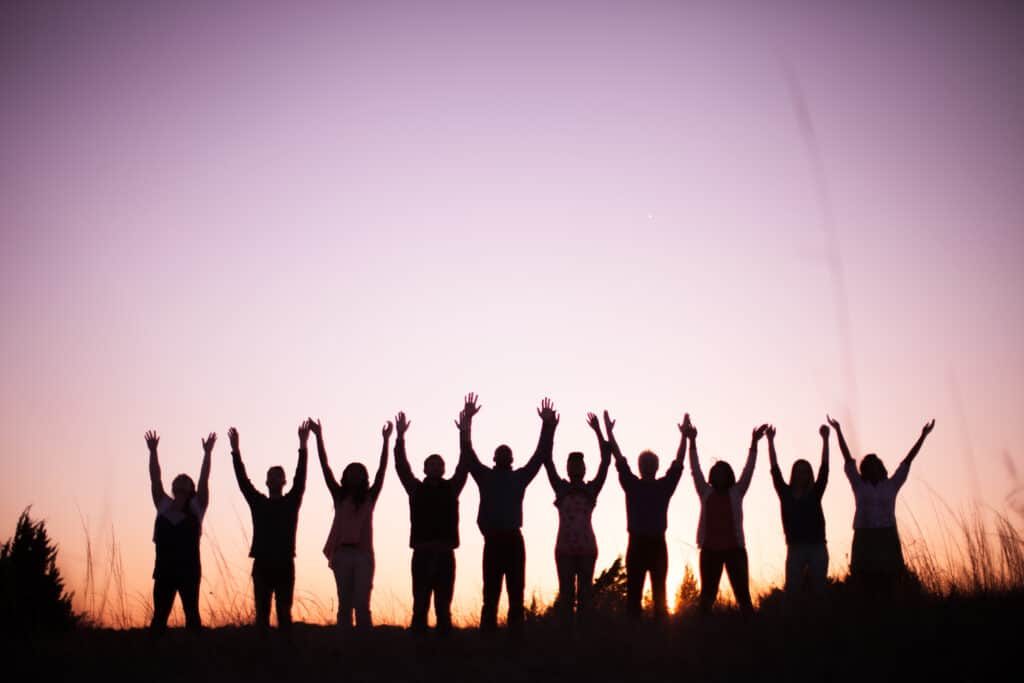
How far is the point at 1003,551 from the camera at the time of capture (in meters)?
14.2

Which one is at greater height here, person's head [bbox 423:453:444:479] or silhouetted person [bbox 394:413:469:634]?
person's head [bbox 423:453:444:479]

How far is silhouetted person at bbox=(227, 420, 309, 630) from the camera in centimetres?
1235

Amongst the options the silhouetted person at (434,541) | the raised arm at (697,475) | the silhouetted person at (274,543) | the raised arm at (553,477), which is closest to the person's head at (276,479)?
the silhouetted person at (274,543)

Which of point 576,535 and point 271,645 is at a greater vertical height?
point 576,535

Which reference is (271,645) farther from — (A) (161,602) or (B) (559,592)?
(B) (559,592)

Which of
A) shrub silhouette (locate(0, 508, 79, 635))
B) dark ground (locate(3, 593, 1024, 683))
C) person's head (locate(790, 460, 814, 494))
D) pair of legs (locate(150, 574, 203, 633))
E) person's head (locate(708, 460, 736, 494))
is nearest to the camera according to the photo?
dark ground (locate(3, 593, 1024, 683))

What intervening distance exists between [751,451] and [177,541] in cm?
702

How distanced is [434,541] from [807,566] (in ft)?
15.4

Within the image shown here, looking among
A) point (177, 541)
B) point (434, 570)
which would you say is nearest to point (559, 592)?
point (434, 570)

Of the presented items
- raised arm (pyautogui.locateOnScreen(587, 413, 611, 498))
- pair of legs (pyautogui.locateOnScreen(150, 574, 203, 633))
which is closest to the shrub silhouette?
pair of legs (pyautogui.locateOnScreen(150, 574, 203, 633))

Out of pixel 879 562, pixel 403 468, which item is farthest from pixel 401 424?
pixel 879 562

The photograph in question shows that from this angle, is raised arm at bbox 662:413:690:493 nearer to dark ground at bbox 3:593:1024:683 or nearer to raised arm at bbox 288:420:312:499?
dark ground at bbox 3:593:1024:683

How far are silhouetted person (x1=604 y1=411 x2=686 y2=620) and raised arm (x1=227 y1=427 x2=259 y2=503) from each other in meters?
4.44

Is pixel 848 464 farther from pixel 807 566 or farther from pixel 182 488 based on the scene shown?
pixel 182 488
